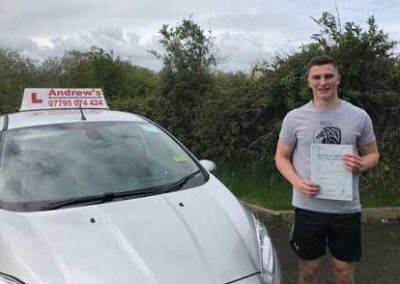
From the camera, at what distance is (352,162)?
10.3ft

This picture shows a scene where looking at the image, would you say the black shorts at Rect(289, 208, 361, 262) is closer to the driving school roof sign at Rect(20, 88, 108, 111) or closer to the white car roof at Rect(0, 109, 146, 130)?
the white car roof at Rect(0, 109, 146, 130)

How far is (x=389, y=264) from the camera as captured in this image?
194 inches

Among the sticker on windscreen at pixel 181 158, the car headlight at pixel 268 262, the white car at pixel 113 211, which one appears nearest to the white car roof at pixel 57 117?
the white car at pixel 113 211

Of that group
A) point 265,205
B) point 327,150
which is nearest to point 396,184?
point 265,205

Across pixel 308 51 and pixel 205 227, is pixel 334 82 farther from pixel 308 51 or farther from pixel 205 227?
pixel 308 51

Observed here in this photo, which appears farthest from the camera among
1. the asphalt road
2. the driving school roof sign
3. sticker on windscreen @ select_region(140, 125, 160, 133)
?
the driving school roof sign

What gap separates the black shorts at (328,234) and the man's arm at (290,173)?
0.58 feet

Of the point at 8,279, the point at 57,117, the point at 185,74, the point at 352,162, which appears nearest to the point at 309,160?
the point at 352,162

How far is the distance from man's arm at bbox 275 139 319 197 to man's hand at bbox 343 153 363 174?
9.5 inches

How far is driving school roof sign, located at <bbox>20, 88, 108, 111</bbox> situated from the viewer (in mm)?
4883

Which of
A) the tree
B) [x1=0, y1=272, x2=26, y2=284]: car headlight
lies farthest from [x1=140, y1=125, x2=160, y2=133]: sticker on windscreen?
the tree

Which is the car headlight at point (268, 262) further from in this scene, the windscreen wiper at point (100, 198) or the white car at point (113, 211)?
the windscreen wiper at point (100, 198)

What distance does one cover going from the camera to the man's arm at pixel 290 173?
3.27 meters

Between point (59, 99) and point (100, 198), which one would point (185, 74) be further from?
point (100, 198)
